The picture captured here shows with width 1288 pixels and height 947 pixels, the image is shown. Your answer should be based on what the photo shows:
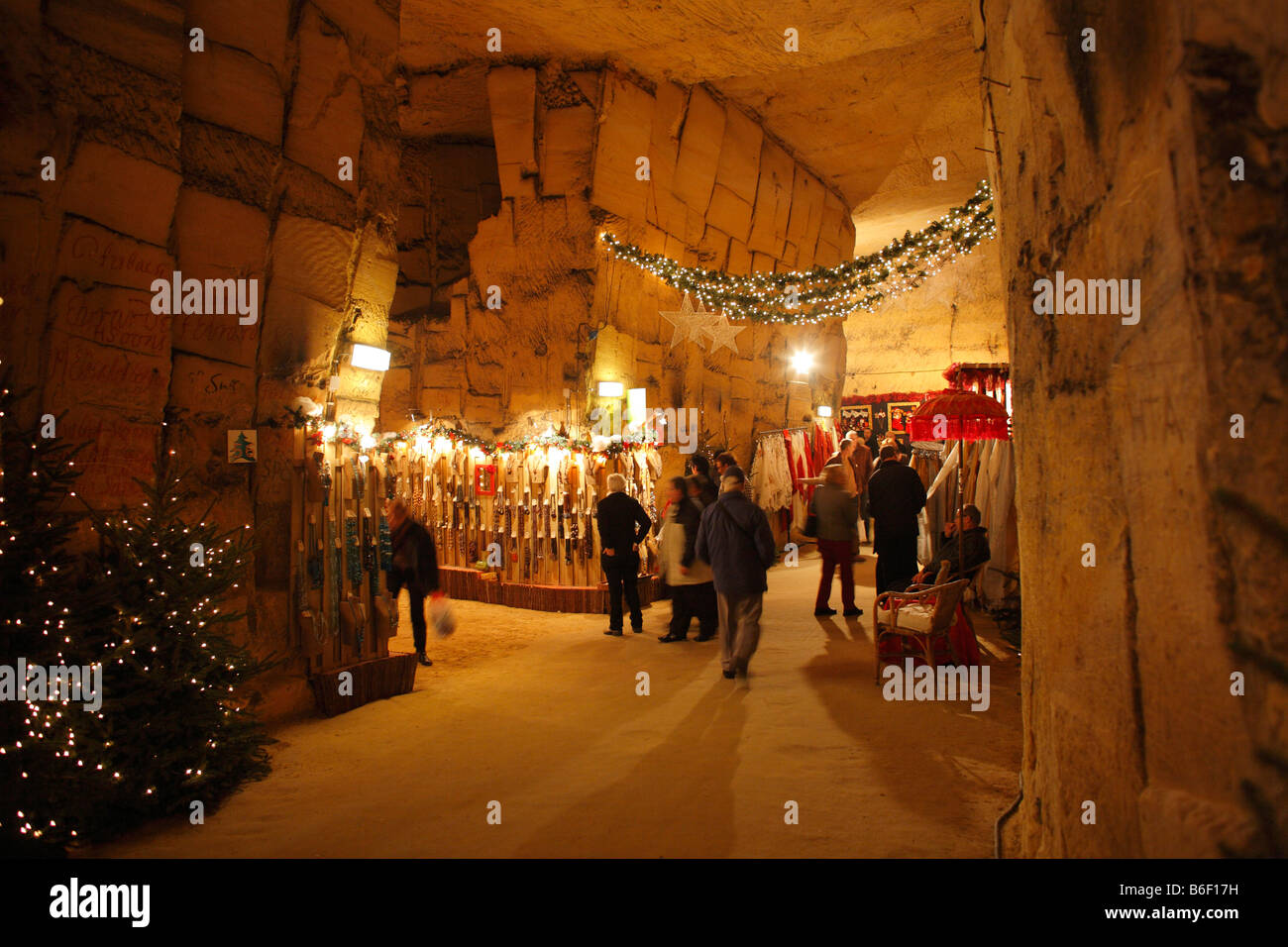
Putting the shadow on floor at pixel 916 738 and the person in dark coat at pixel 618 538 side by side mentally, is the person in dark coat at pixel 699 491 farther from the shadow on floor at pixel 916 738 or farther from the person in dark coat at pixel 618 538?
the shadow on floor at pixel 916 738

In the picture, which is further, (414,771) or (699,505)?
(699,505)

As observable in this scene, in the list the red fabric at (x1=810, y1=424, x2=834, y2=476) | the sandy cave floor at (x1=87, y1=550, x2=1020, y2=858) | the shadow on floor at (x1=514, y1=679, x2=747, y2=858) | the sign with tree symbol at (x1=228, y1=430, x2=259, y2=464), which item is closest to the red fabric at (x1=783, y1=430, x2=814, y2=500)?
the red fabric at (x1=810, y1=424, x2=834, y2=476)

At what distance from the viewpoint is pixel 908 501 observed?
23.3 feet

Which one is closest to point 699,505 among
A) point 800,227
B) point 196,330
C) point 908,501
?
point 908,501

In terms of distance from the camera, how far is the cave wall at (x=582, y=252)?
9.37 metres

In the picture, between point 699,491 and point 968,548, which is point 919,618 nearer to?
point 968,548

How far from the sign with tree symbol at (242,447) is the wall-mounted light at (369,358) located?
1.47 m

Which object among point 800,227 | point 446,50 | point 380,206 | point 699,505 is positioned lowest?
point 699,505

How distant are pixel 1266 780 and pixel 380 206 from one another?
22.8 feet

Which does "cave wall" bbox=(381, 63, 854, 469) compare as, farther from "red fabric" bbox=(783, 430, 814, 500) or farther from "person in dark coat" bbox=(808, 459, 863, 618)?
"person in dark coat" bbox=(808, 459, 863, 618)

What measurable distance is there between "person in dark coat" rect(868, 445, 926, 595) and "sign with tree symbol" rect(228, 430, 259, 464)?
5.72 metres

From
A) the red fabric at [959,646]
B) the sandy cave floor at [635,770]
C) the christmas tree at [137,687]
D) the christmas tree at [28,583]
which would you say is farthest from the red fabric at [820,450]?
the christmas tree at [28,583]

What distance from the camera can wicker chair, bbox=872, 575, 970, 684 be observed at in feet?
17.1
